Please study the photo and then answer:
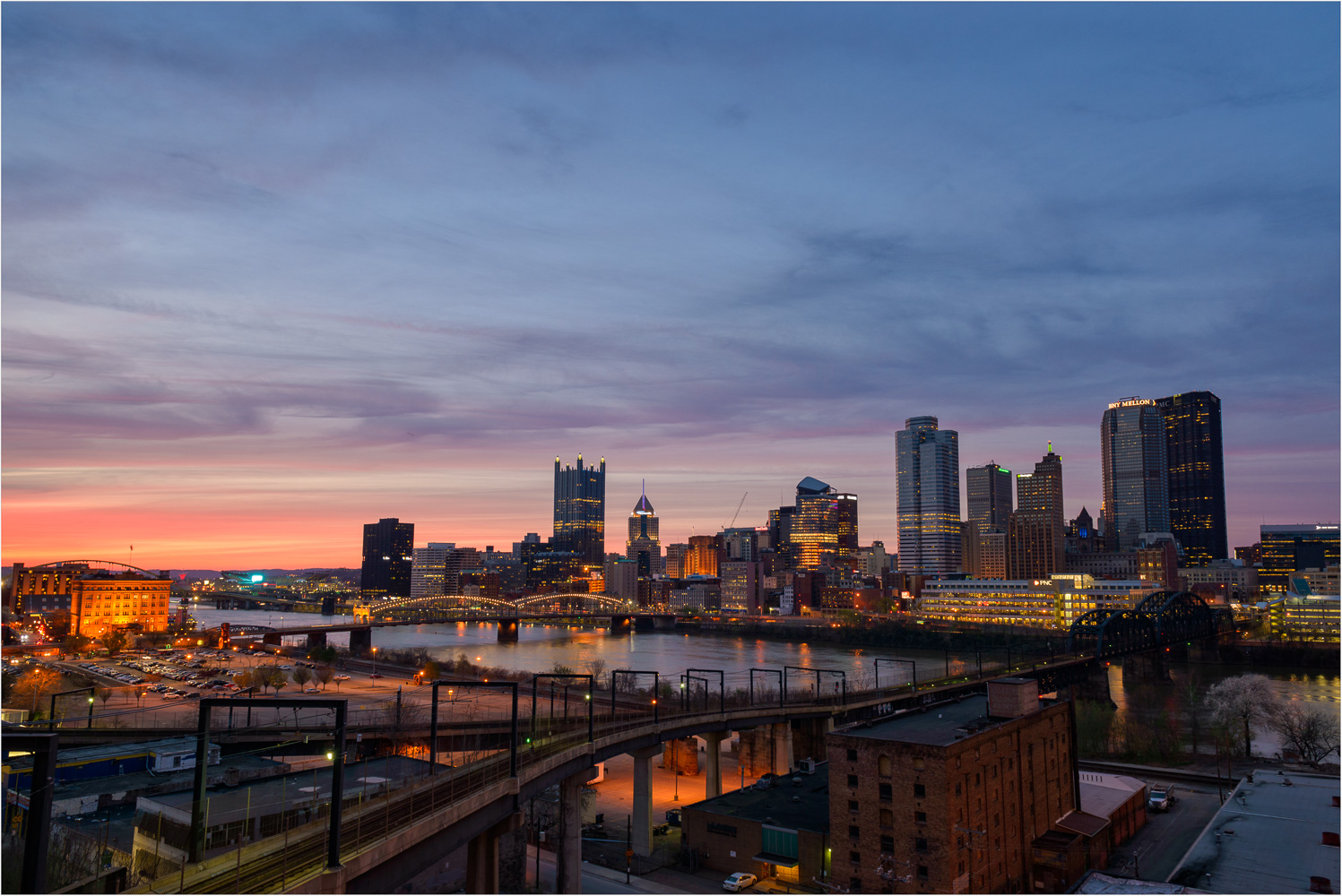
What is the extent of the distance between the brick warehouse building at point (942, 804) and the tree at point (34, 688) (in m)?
36.2

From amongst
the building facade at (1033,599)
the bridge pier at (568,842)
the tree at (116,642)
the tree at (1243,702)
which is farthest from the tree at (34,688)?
the building facade at (1033,599)

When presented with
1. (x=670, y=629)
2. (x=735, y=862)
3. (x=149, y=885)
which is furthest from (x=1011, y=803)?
(x=670, y=629)

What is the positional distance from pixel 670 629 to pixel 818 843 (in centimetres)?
13193

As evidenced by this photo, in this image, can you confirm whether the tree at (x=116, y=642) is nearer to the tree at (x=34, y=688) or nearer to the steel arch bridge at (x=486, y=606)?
the tree at (x=34, y=688)

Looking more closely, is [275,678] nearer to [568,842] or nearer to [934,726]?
[568,842]

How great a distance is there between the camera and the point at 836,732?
2798 centimetres

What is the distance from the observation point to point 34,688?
48500 millimetres

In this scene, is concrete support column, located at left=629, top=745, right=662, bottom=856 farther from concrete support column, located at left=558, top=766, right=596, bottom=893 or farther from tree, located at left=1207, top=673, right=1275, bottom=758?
tree, located at left=1207, top=673, right=1275, bottom=758

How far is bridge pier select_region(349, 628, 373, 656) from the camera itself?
107 metres

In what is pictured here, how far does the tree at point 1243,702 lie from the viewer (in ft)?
161

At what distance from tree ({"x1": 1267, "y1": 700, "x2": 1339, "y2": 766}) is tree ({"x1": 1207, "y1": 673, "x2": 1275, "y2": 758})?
143 centimetres

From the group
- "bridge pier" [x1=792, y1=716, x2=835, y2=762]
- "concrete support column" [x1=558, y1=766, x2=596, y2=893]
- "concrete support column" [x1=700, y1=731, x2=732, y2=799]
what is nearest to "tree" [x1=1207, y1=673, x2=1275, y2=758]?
"bridge pier" [x1=792, y1=716, x2=835, y2=762]

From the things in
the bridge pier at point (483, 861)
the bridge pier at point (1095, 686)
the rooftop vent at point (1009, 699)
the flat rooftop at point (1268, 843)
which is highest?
the rooftop vent at point (1009, 699)

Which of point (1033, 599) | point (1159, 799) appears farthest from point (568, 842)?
point (1033, 599)
